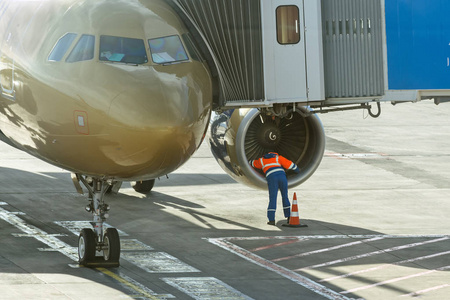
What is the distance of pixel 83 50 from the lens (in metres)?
16.0

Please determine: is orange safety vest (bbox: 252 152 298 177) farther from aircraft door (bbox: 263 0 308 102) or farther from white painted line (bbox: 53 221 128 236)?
aircraft door (bbox: 263 0 308 102)

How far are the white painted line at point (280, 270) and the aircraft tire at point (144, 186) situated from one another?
5373 millimetres

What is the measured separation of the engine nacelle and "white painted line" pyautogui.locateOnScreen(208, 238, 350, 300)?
7.41ft

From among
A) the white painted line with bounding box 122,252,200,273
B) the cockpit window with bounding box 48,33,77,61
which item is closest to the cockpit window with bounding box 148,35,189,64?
the cockpit window with bounding box 48,33,77,61

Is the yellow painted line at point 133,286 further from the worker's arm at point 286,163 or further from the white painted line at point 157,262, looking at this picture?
the worker's arm at point 286,163

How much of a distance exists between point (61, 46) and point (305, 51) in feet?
16.4

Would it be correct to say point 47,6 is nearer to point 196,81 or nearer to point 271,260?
point 196,81

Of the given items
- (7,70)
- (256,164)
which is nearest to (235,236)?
(256,164)

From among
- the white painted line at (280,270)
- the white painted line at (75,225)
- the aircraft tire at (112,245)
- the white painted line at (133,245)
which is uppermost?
the aircraft tire at (112,245)

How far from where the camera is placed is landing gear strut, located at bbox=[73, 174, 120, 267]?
17.7m

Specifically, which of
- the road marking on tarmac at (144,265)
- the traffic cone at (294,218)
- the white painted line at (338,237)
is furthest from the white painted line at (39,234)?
the traffic cone at (294,218)

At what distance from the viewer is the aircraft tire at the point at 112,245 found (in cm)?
1771

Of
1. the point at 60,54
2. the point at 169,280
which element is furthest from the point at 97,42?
the point at 169,280

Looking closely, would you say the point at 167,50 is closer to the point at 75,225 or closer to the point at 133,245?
the point at 133,245
